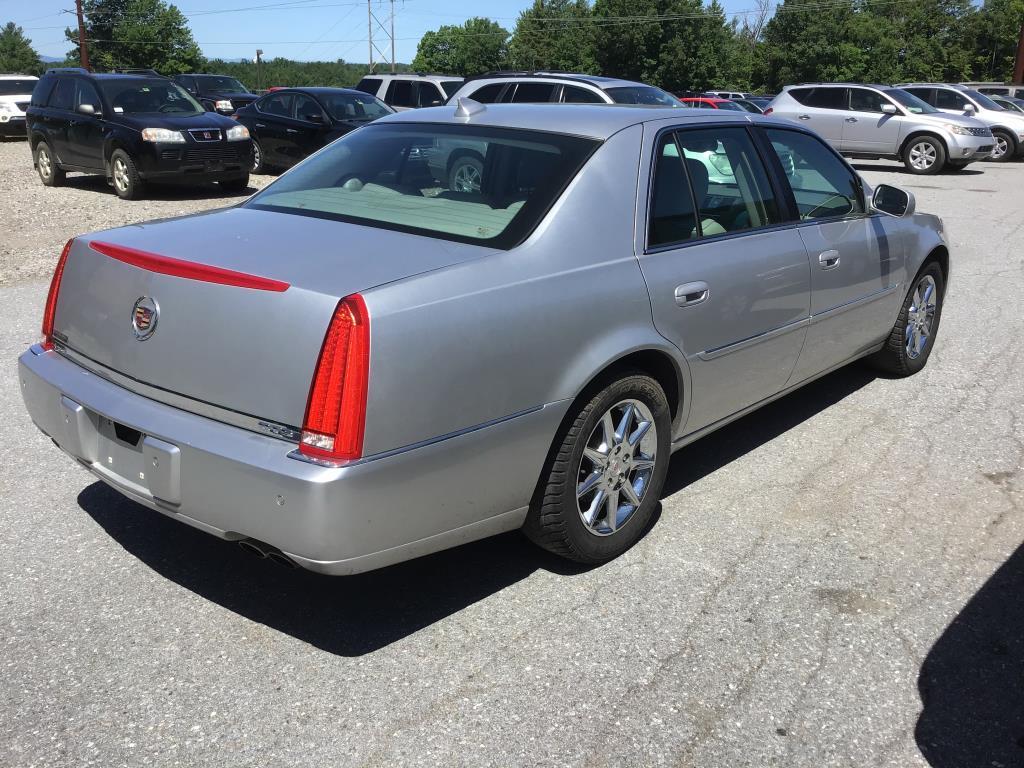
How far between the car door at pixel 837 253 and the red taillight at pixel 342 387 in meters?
2.57

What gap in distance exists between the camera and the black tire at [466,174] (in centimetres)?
376

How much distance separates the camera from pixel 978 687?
2982mm

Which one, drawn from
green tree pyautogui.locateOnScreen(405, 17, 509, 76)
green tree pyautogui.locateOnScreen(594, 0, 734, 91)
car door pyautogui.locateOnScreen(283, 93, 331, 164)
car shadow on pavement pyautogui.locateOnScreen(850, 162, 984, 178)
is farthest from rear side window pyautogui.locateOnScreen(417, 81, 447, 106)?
green tree pyautogui.locateOnScreen(405, 17, 509, 76)

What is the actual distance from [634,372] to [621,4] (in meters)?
78.2

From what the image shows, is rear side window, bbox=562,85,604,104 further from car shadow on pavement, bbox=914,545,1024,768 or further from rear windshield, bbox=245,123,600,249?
car shadow on pavement, bbox=914,545,1024,768

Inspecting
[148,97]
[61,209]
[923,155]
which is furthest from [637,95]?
[923,155]

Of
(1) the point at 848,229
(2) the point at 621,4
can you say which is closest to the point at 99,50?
(2) the point at 621,4

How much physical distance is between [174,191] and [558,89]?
5.74 m

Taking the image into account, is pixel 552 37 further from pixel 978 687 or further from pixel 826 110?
pixel 978 687

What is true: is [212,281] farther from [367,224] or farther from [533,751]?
[533,751]

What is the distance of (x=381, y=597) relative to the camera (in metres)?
3.43

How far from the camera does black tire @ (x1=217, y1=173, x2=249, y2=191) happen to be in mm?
13759

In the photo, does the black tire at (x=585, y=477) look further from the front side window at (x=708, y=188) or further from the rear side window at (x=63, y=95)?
the rear side window at (x=63, y=95)

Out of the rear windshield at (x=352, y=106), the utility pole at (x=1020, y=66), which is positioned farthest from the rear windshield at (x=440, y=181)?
the utility pole at (x=1020, y=66)
